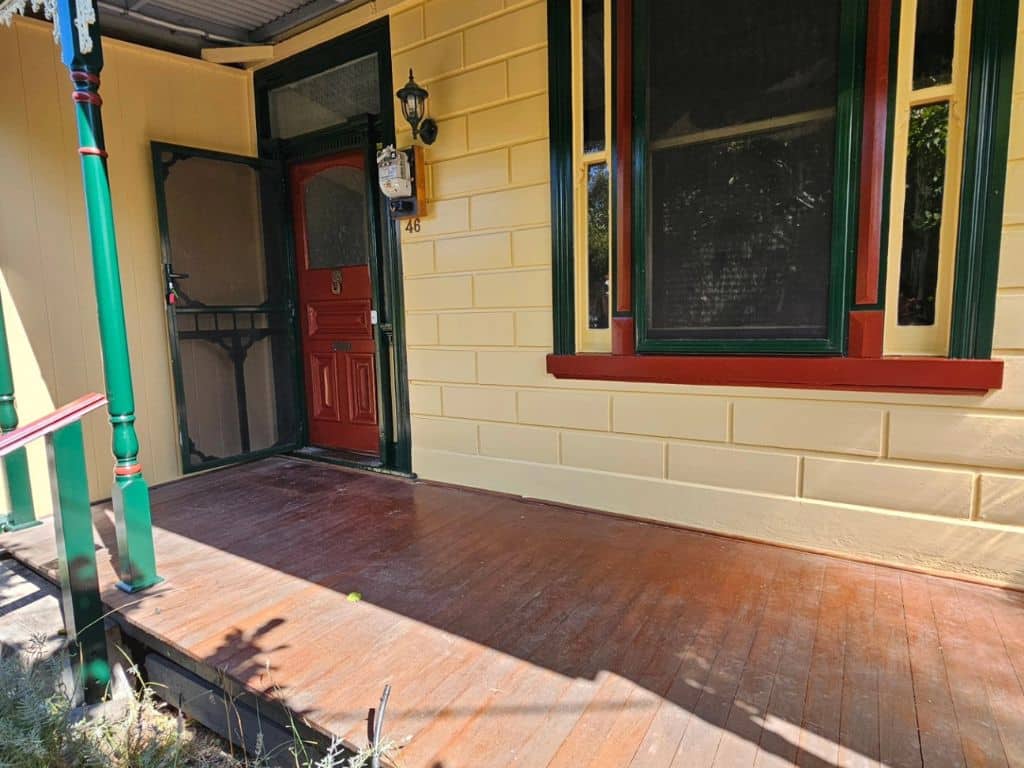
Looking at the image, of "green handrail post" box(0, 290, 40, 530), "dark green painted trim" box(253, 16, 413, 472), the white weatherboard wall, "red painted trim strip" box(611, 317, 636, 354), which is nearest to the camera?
the white weatherboard wall

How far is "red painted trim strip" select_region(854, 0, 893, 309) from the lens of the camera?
6.89ft

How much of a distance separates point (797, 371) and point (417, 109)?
228cm

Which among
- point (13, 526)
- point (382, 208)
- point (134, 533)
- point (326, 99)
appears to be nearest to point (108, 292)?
point (134, 533)

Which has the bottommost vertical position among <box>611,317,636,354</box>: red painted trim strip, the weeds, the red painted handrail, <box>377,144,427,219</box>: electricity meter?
the weeds

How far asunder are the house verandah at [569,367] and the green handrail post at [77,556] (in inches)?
6.8

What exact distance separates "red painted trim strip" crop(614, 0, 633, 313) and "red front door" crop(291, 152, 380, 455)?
1.72 meters

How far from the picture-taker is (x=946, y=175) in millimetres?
2078

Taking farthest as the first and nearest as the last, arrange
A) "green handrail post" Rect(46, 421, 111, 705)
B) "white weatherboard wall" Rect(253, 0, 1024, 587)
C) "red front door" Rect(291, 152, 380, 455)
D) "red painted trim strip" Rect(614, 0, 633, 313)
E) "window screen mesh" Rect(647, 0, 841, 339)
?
1. "red front door" Rect(291, 152, 380, 455)
2. "red painted trim strip" Rect(614, 0, 633, 313)
3. "window screen mesh" Rect(647, 0, 841, 339)
4. "white weatherboard wall" Rect(253, 0, 1024, 587)
5. "green handrail post" Rect(46, 421, 111, 705)

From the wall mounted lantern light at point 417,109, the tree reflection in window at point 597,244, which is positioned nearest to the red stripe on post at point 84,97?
the wall mounted lantern light at point 417,109

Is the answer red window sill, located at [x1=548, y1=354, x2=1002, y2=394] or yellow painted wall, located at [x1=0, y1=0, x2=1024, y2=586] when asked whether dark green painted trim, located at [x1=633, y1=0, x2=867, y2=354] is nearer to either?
red window sill, located at [x1=548, y1=354, x2=1002, y2=394]

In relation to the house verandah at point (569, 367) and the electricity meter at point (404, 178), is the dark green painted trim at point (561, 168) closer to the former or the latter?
the house verandah at point (569, 367)

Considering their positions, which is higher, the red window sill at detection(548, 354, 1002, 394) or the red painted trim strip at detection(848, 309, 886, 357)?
the red painted trim strip at detection(848, 309, 886, 357)

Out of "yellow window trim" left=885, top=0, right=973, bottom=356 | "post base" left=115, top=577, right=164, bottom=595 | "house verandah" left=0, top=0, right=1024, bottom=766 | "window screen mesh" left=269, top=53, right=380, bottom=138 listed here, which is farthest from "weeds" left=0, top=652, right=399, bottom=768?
"window screen mesh" left=269, top=53, right=380, bottom=138

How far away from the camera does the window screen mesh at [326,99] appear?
3.59 meters
